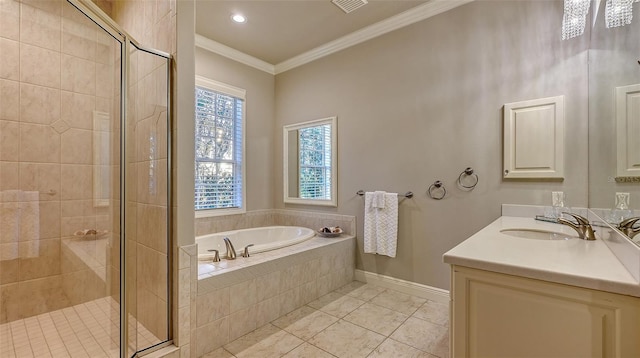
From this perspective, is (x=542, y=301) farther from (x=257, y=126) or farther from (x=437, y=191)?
(x=257, y=126)

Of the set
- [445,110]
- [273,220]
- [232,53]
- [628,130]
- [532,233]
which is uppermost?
[232,53]

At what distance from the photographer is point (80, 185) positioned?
2033 mm

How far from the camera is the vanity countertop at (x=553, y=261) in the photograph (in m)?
0.84

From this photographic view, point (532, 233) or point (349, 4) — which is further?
point (349, 4)

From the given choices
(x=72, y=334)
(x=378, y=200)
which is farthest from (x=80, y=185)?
(x=378, y=200)

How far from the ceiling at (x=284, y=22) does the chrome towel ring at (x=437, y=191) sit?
5.68ft

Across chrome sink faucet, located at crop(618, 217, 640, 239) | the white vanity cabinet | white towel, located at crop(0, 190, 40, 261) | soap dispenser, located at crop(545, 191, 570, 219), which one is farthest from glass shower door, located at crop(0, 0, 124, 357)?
soap dispenser, located at crop(545, 191, 570, 219)

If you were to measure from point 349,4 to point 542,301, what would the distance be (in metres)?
2.69

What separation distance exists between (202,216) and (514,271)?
9.83 ft

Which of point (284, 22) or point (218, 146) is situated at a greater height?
point (284, 22)

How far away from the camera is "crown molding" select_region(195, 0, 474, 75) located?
258 cm

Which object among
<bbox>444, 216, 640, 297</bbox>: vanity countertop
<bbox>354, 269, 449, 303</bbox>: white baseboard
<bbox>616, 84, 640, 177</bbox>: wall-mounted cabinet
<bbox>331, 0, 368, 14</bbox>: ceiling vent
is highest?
<bbox>331, 0, 368, 14</bbox>: ceiling vent

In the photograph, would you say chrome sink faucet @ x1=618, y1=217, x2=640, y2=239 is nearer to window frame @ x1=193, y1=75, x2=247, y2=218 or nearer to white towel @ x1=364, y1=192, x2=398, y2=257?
white towel @ x1=364, y1=192, x2=398, y2=257

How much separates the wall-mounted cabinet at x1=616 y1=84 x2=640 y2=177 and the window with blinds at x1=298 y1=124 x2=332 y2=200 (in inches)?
96.8
